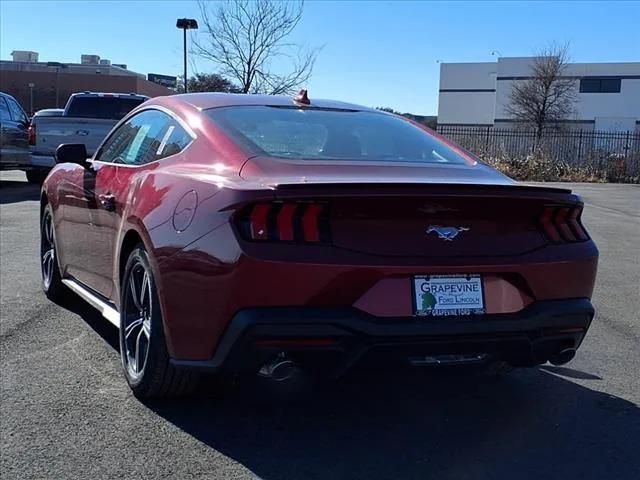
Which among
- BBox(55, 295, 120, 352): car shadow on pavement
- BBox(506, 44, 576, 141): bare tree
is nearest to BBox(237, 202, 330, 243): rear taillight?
BBox(55, 295, 120, 352): car shadow on pavement

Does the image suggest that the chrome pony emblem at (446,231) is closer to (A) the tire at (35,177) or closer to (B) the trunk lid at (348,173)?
(B) the trunk lid at (348,173)

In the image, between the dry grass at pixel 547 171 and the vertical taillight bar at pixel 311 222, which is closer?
the vertical taillight bar at pixel 311 222

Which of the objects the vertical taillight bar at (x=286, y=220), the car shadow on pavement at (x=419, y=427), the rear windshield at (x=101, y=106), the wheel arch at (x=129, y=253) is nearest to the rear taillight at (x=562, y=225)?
the car shadow on pavement at (x=419, y=427)

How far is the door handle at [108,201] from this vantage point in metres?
4.49

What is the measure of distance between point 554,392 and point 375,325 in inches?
64.7

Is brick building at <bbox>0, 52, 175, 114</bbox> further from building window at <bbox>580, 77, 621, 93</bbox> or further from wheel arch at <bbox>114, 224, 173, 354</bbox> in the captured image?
wheel arch at <bbox>114, 224, 173, 354</bbox>

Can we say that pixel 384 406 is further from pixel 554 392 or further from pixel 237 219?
pixel 237 219

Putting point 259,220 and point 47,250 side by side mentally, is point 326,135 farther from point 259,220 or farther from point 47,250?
point 47,250

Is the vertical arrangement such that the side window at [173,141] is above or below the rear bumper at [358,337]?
above

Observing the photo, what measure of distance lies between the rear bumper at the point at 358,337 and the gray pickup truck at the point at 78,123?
36.5 feet

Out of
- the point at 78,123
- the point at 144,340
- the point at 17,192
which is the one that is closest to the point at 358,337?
the point at 144,340

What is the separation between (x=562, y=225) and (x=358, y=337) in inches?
49.5

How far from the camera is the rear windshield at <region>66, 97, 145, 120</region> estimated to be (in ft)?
50.3

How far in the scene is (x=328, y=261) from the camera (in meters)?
3.20
